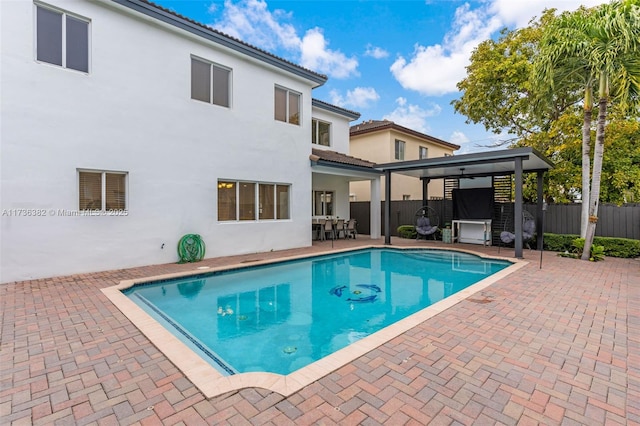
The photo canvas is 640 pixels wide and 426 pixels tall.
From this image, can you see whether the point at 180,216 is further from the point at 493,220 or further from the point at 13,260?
the point at 493,220

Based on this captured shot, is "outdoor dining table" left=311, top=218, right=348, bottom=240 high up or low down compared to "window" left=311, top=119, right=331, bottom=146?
down

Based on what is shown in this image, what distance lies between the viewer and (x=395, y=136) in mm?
19000

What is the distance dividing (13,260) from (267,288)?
16.8 feet

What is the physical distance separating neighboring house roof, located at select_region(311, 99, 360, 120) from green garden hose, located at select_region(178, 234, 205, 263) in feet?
27.2

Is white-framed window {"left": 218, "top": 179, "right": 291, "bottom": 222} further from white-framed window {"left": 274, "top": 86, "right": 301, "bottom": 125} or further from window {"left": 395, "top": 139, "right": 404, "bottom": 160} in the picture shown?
window {"left": 395, "top": 139, "right": 404, "bottom": 160}

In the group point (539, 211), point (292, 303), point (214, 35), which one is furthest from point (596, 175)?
point (214, 35)

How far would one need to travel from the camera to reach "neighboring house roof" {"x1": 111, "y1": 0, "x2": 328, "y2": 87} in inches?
311

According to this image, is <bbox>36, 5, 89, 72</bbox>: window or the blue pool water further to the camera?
<bbox>36, 5, 89, 72</bbox>: window

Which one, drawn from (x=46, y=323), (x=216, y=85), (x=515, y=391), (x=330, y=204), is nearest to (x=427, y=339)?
(x=515, y=391)

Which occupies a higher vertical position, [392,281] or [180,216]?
[180,216]

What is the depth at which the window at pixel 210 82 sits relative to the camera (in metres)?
9.20

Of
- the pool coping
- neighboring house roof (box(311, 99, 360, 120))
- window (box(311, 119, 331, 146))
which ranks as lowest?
the pool coping

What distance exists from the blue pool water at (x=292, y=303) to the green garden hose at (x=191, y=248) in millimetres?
1478

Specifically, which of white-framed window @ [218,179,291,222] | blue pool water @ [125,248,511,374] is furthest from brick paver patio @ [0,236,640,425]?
white-framed window @ [218,179,291,222]
